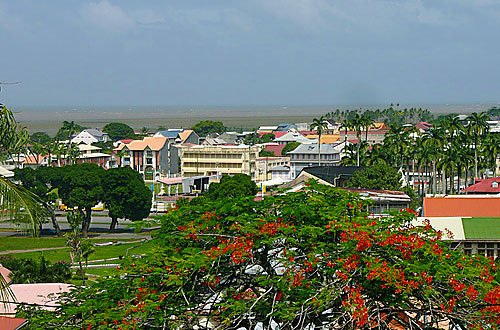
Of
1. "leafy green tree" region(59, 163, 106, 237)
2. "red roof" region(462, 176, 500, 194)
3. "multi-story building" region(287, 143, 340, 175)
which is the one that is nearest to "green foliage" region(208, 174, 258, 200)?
"leafy green tree" region(59, 163, 106, 237)

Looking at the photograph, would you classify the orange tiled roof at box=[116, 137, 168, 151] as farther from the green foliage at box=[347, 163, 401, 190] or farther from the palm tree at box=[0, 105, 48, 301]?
the palm tree at box=[0, 105, 48, 301]

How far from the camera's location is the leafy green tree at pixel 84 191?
231 ft

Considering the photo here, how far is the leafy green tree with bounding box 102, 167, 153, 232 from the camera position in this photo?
2771 inches

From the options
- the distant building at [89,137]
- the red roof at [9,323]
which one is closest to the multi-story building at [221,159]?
the distant building at [89,137]

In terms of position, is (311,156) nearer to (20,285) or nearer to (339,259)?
(20,285)

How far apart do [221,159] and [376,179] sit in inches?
1813

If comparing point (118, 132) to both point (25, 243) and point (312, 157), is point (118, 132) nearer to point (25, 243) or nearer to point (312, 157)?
point (312, 157)

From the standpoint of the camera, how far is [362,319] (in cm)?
1195

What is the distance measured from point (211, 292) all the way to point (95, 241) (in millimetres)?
52971

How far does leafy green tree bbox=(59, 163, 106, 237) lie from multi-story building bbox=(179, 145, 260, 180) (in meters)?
39.6

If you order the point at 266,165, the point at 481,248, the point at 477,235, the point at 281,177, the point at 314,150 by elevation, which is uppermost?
the point at 477,235

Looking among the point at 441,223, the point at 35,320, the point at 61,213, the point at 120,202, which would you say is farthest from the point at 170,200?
the point at 35,320

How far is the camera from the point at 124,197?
70.7 m

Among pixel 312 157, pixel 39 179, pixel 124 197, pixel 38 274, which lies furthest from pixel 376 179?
pixel 38 274
